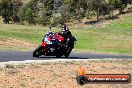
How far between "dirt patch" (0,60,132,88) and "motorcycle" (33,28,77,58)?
9.64 feet

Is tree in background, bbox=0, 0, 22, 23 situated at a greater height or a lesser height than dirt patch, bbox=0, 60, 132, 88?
lesser

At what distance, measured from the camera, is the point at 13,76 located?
15.4 metres

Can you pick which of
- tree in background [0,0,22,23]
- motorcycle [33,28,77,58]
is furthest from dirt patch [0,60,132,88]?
tree in background [0,0,22,23]

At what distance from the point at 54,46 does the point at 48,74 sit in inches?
271

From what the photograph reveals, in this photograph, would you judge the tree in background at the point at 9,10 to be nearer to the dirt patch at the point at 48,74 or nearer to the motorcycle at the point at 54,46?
the motorcycle at the point at 54,46

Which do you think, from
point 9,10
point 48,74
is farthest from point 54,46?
point 9,10

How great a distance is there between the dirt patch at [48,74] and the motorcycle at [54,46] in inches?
116

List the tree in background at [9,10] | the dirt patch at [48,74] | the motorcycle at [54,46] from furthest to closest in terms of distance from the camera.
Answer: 1. the tree in background at [9,10]
2. the motorcycle at [54,46]
3. the dirt patch at [48,74]

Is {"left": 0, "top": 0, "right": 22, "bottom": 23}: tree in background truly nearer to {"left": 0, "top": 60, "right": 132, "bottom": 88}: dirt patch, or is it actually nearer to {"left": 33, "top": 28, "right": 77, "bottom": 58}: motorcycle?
{"left": 33, "top": 28, "right": 77, "bottom": 58}: motorcycle

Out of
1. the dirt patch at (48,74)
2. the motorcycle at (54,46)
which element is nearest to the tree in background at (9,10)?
the motorcycle at (54,46)

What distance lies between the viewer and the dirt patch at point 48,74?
15.0m

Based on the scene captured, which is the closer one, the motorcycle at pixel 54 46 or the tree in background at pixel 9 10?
the motorcycle at pixel 54 46

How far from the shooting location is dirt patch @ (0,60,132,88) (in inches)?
589

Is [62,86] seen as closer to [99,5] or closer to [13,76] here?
[13,76]
